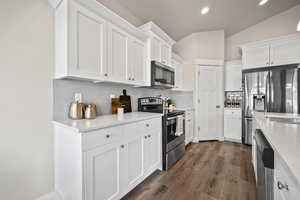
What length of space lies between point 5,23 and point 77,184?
161 centimetres

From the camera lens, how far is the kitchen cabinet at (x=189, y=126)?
3339mm

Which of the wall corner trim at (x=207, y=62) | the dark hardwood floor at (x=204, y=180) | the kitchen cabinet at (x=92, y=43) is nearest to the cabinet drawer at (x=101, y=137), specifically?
the kitchen cabinet at (x=92, y=43)

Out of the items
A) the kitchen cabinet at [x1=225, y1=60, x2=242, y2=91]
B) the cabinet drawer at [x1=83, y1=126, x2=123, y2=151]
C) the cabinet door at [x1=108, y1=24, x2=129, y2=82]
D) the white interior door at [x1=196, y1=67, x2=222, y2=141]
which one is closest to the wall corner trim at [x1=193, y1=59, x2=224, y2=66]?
the white interior door at [x1=196, y1=67, x2=222, y2=141]

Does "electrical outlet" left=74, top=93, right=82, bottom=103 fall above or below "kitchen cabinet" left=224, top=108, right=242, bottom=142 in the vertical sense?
above

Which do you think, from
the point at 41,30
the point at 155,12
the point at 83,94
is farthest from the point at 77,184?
the point at 155,12

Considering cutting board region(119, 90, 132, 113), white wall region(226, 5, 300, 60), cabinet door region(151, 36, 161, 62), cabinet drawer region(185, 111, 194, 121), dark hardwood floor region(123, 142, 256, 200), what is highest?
white wall region(226, 5, 300, 60)

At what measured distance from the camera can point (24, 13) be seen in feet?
4.58

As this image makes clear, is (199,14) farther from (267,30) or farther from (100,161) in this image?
(100,161)

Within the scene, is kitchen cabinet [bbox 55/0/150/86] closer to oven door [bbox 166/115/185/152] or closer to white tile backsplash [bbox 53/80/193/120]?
white tile backsplash [bbox 53/80/193/120]

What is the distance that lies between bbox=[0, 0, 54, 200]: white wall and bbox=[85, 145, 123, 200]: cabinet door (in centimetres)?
69

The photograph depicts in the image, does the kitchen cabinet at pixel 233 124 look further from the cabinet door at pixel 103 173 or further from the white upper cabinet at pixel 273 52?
the cabinet door at pixel 103 173

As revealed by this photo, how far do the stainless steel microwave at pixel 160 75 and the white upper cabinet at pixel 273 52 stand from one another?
82.7 inches

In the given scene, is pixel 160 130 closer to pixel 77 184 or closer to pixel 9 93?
pixel 77 184

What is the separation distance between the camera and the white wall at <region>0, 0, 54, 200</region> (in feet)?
4.27
